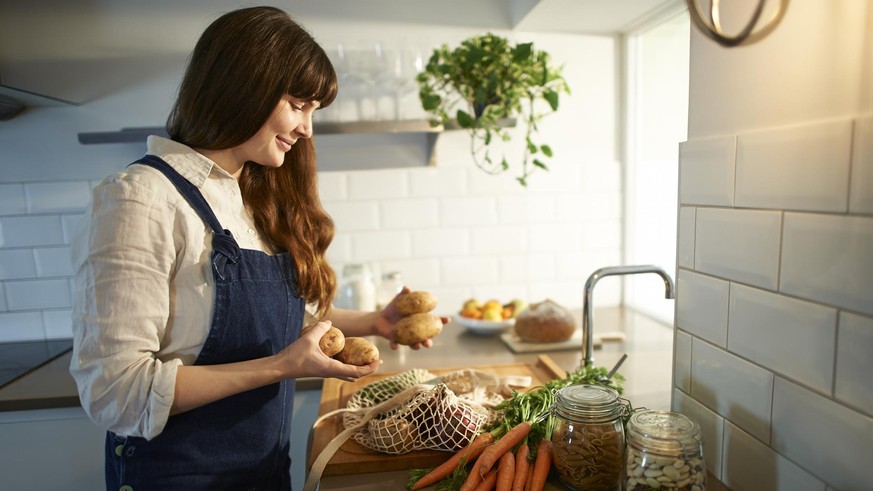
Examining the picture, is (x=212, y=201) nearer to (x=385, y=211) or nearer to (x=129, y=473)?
(x=129, y=473)

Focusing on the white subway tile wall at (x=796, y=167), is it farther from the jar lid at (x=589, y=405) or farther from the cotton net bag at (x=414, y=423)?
the cotton net bag at (x=414, y=423)

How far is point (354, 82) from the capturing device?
1.71m

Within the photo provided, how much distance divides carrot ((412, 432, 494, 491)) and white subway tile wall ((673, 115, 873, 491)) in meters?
0.34

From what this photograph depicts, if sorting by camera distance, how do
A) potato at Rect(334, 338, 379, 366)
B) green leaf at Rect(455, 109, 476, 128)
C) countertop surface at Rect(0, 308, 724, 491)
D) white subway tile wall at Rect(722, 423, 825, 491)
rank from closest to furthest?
white subway tile wall at Rect(722, 423, 825, 491)
potato at Rect(334, 338, 379, 366)
countertop surface at Rect(0, 308, 724, 491)
green leaf at Rect(455, 109, 476, 128)

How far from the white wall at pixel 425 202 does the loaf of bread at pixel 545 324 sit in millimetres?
397

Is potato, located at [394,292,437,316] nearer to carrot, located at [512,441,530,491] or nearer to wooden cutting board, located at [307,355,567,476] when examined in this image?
wooden cutting board, located at [307,355,567,476]

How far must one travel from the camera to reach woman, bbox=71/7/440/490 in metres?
0.81

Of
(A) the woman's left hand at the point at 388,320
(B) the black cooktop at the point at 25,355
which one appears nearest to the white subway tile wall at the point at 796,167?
(A) the woman's left hand at the point at 388,320

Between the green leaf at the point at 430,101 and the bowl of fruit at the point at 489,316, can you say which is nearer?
the green leaf at the point at 430,101

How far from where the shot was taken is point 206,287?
914 millimetres

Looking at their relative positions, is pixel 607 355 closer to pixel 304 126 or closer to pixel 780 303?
pixel 780 303

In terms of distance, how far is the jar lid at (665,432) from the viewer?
730 millimetres

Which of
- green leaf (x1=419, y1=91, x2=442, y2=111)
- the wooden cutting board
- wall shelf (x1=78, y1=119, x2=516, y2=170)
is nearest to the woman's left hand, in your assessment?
the wooden cutting board

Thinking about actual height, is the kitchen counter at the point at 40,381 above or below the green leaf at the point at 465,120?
below
